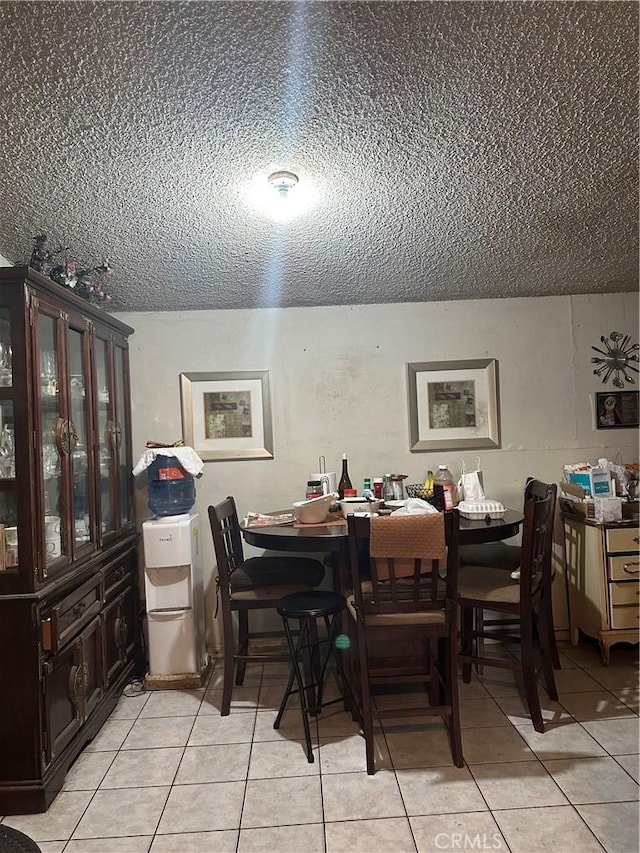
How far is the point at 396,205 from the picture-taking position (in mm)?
2342

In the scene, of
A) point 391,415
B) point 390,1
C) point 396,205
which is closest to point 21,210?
point 396,205

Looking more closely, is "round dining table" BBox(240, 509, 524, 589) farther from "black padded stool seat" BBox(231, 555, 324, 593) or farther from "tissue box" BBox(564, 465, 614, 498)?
"tissue box" BBox(564, 465, 614, 498)

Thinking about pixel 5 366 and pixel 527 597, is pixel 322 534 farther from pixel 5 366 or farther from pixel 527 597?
pixel 5 366

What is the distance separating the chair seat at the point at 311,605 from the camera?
2.59 metres

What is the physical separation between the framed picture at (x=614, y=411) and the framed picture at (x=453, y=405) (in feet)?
2.22

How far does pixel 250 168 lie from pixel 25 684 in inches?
79.6

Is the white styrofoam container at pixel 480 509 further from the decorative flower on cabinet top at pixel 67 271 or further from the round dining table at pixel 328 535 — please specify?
the decorative flower on cabinet top at pixel 67 271

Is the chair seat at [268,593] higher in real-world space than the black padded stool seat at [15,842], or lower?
higher

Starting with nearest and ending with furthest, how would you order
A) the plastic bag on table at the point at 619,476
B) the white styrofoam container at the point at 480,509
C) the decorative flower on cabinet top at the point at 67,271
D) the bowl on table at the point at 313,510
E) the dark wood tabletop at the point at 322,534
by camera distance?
1. the decorative flower on cabinet top at the point at 67,271
2. the dark wood tabletop at the point at 322,534
3. the bowl on table at the point at 313,510
4. the white styrofoam container at the point at 480,509
5. the plastic bag on table at the point at 619,476

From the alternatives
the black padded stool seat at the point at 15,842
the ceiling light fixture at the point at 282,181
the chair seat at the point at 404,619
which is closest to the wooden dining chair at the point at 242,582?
the chair seat at the point at 404,619

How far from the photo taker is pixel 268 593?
297 cm

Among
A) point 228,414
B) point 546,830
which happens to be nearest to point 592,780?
point 546,830

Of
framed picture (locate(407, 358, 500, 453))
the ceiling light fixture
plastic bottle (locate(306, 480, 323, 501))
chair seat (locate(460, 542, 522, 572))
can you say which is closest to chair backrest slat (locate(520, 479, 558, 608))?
chair seat (locate(460, 542, 522, 572))

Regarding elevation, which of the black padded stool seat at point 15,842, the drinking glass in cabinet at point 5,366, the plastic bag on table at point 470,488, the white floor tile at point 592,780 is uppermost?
the drinking glass in cabinet at point 5,366
